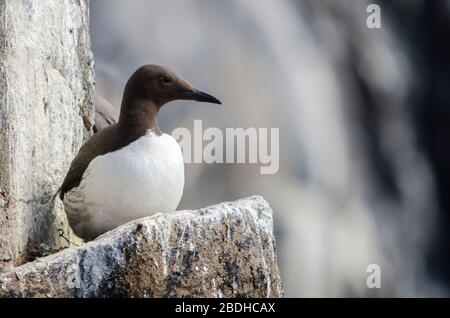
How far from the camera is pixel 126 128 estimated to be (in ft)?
14.0

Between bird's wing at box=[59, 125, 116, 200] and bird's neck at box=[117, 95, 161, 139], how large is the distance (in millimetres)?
82

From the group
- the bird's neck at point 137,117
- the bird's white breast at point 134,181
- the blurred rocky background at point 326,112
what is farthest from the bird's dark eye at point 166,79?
the blurred rocky background at point 326,112

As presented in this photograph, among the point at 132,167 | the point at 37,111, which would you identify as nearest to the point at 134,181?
the point at 132,167

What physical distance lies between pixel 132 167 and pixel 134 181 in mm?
57

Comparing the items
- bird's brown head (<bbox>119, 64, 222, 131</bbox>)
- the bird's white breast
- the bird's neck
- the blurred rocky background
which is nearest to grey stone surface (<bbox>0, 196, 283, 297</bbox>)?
the bird's white breast

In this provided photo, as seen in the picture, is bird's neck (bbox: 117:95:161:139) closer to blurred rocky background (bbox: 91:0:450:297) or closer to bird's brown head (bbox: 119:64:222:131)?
bird's brown head (bbox: 119:64:222:131)

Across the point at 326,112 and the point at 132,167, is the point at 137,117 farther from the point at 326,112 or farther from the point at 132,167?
the point at 326,112

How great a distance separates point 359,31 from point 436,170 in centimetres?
193

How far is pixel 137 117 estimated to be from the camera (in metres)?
4.28

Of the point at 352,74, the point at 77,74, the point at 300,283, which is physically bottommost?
the point at 300,283

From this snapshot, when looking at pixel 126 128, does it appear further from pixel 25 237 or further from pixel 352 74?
pixel 352 74

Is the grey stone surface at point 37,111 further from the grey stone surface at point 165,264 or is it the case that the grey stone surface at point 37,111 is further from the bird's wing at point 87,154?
the grey stone surface at point 165,264

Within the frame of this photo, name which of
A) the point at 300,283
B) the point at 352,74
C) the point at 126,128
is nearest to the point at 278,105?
the point at 352,74

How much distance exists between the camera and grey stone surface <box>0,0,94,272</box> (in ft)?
13.3
